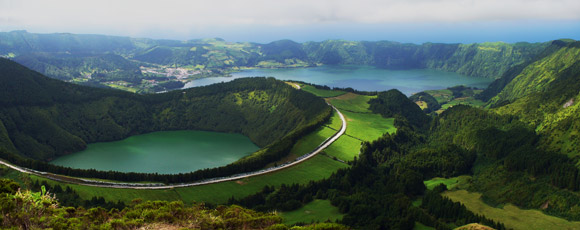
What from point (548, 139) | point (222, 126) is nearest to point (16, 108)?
point (222, 126)

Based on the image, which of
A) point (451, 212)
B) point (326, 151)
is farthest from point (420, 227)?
point (326, 151)

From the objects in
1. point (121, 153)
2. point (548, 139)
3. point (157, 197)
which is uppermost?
point (548, 139)

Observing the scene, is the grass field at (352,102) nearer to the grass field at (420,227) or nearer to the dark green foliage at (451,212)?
the dark green foliage at (451,212)

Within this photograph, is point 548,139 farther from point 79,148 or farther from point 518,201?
point 79,148

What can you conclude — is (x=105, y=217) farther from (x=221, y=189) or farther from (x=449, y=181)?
(x=449, y=181)

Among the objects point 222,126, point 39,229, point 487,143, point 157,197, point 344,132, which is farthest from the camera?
point 222,126

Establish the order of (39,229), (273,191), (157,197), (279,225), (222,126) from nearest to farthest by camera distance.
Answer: (39,229)
(279,225)
(157,197)
(273,191)
(222,126)

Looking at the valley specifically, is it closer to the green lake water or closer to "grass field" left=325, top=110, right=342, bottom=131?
"grass field" left=325, top=110, right=342, bottom=131
